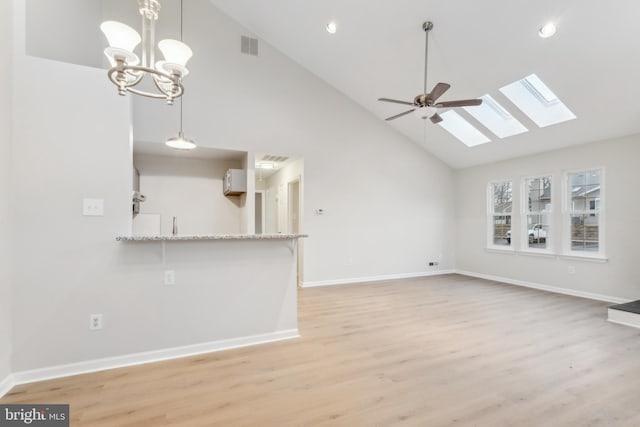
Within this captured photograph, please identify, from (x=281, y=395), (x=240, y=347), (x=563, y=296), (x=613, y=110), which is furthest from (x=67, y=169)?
(x=563, y=296)

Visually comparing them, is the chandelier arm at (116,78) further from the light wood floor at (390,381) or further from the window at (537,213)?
the window at (537,213)

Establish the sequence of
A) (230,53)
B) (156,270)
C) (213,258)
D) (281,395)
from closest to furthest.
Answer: (281,395)
(156,270)
(213,258)
(230,53)

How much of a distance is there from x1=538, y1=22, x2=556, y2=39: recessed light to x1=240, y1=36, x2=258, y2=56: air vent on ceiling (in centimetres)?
418

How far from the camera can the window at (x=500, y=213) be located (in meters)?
6.34

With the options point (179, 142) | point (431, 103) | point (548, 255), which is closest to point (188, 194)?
point (179, 142)

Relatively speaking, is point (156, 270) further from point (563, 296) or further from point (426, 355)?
point (563, 296)

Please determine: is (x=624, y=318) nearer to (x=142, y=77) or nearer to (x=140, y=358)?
(x=140, y=358)

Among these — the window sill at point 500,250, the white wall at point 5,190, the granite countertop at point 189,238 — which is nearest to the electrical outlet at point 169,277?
the granite countertop at point 189,238

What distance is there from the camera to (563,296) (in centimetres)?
504

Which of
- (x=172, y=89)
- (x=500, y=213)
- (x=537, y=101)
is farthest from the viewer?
(x=500, y=213)

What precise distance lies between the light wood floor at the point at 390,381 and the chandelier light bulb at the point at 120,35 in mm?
2296

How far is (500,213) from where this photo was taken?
649 cm

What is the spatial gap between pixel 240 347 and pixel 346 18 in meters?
4.53

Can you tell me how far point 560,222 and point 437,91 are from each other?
4.04 m
